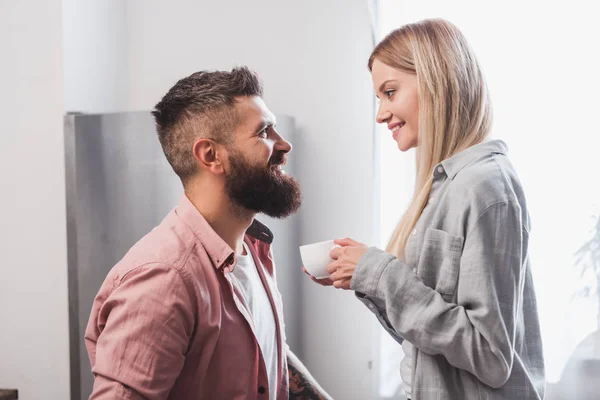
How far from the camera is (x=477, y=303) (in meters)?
1.03

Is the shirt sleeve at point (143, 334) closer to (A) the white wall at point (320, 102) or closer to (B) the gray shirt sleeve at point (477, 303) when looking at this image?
(B) the gray shirt sleeve at point (477, 303)

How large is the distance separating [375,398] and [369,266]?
1394 millimetres

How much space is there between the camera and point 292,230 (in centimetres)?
239

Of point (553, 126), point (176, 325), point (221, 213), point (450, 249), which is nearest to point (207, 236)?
point (221, 213)

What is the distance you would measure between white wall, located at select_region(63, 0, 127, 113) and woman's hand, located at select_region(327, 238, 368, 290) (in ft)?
4.47

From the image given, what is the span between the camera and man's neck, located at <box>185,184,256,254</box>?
1.25 metres

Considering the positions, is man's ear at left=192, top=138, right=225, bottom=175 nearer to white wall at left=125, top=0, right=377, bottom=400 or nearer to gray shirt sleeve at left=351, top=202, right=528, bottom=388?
gray shirt sleeve at left=351, top=202, right=528, bottom=388

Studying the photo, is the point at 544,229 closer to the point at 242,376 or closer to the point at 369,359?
the point at 369,359

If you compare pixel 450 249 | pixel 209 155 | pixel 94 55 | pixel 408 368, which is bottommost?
pixel 408 368

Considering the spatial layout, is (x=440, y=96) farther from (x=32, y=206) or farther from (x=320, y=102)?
(x=32, y=206)

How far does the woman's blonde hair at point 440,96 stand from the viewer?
1.17 metres

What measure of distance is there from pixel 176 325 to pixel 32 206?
55.1 inches

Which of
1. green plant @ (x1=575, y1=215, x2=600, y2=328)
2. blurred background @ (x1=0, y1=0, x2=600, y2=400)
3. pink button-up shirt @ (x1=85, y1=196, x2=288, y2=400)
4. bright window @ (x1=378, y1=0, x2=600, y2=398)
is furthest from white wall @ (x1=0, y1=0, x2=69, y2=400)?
green plant @ (x1=575, y1=215, x2=600, y2=328)

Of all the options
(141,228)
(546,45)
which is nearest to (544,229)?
(546,45)
